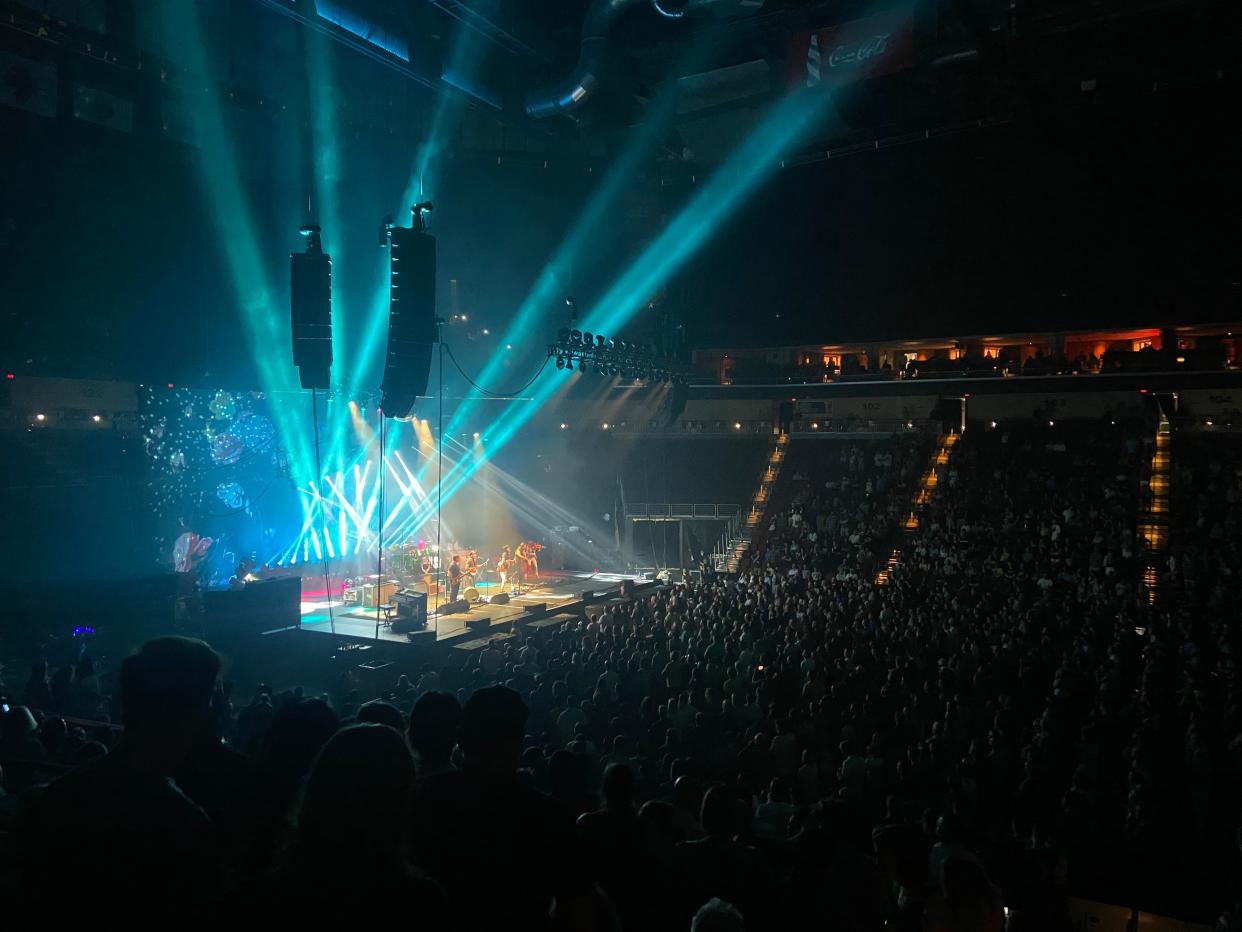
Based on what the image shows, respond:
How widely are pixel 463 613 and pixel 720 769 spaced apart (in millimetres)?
12959

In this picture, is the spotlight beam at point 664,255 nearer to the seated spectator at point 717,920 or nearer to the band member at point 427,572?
the band member at point 427,572

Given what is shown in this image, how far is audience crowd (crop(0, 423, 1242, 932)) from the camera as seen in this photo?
1606 mm

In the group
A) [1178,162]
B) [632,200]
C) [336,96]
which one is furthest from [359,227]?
[1178,162]

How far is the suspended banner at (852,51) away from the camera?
1568 cm

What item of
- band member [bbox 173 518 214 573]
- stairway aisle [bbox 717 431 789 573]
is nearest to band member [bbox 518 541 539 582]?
stairway aisle [bbox 717 431 789 573]

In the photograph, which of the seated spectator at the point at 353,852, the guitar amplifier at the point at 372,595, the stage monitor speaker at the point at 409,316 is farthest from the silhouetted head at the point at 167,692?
the guitar amplifier at the point at 372,595

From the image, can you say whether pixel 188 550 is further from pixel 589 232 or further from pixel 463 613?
pixel 589 232

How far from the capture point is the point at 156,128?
15789 millimetres

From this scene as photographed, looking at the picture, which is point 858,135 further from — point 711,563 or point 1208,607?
point 1208,607

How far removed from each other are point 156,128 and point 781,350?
2334cm

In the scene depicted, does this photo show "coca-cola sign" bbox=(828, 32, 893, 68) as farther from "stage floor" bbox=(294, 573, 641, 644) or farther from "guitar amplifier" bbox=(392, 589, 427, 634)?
"guitar amplifier" bbox=(392, 589, 427, 634)

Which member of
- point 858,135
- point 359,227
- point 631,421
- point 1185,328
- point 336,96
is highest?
point 858,135

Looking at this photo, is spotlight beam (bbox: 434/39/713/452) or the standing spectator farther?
spotlight beam (bbox: 434/39/713/452)

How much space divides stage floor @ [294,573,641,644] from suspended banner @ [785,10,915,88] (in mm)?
13206
